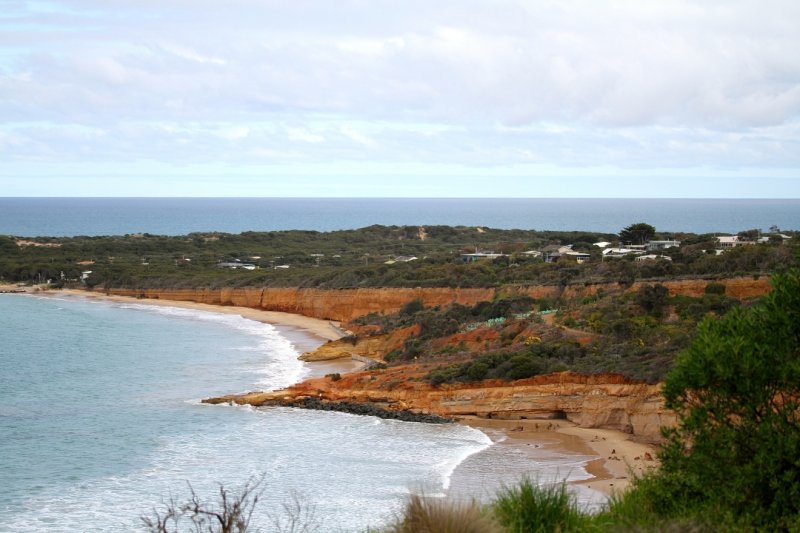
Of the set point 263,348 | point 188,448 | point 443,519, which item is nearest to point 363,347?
point 263,348

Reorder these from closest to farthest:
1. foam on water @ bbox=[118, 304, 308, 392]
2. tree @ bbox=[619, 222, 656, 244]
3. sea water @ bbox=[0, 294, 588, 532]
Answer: sea water @ bbox=[0, 294, 588, 532] → foam on water @ bbox=[118, 304, 308, 392] → tree @ bbox=[619, 222, 656, 244]

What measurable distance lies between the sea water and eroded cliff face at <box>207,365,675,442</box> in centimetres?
183

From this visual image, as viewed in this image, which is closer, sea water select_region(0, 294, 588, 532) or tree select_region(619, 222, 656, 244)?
sea water select_region(0, 294, 588, 532)

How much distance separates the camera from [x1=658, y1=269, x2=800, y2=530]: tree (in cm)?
1159

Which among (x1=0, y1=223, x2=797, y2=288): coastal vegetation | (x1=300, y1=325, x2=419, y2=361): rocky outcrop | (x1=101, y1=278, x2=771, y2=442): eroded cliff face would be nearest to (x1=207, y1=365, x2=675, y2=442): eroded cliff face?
(x1=101, y1=278, x2=771, y2=442): eroded cliff face

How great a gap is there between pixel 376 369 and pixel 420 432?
9300 mm

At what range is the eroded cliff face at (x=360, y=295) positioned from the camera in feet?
142

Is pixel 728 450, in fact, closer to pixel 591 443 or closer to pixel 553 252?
pixel 591 443

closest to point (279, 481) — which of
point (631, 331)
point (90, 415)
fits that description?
point (90, 415)

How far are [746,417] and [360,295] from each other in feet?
159

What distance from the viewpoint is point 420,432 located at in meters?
28.7

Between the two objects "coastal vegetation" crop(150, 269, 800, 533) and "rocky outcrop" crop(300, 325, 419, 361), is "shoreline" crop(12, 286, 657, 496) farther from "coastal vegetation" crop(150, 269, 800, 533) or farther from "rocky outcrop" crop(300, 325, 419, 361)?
"coastal vegetation" crop(150, 269, 800, 533)

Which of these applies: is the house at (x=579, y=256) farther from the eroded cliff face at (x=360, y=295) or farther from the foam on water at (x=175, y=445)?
the foam on water at (x=175, y=445)

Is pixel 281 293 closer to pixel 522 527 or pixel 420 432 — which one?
pixel 420 432
